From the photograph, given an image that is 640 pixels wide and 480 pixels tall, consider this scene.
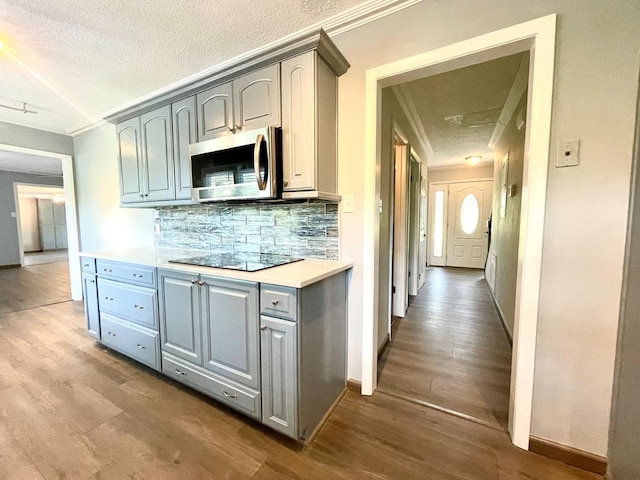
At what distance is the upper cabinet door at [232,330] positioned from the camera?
1.45 m

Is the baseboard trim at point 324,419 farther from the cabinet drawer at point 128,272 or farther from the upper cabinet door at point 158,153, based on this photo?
the upper cabinet door at point 158,153

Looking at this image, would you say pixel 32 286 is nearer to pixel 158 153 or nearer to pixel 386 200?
pixel 158 153

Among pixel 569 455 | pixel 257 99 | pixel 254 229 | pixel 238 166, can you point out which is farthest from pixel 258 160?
pixel 569 455

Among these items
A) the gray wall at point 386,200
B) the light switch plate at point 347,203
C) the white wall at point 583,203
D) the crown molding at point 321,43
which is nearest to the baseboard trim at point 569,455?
the white wall at point 583,203

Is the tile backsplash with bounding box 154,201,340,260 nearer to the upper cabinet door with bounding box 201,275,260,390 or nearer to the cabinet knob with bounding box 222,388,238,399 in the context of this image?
the upper cabinet door with bounding box 201,275,260,390

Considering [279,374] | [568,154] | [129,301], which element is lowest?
[279,374]

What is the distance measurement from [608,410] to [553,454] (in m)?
0.35

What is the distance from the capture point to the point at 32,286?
183 inches

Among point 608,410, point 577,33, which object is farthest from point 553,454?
point 577,33

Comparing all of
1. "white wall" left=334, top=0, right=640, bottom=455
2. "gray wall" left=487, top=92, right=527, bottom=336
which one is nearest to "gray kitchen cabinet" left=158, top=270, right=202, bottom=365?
"white wall" left=334, top=0, right=640, bottom=455

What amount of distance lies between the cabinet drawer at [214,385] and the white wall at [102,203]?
1755mm

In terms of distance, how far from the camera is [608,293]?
1.18m

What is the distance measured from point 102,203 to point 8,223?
18.6ft

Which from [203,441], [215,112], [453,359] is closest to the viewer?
[203,441]
